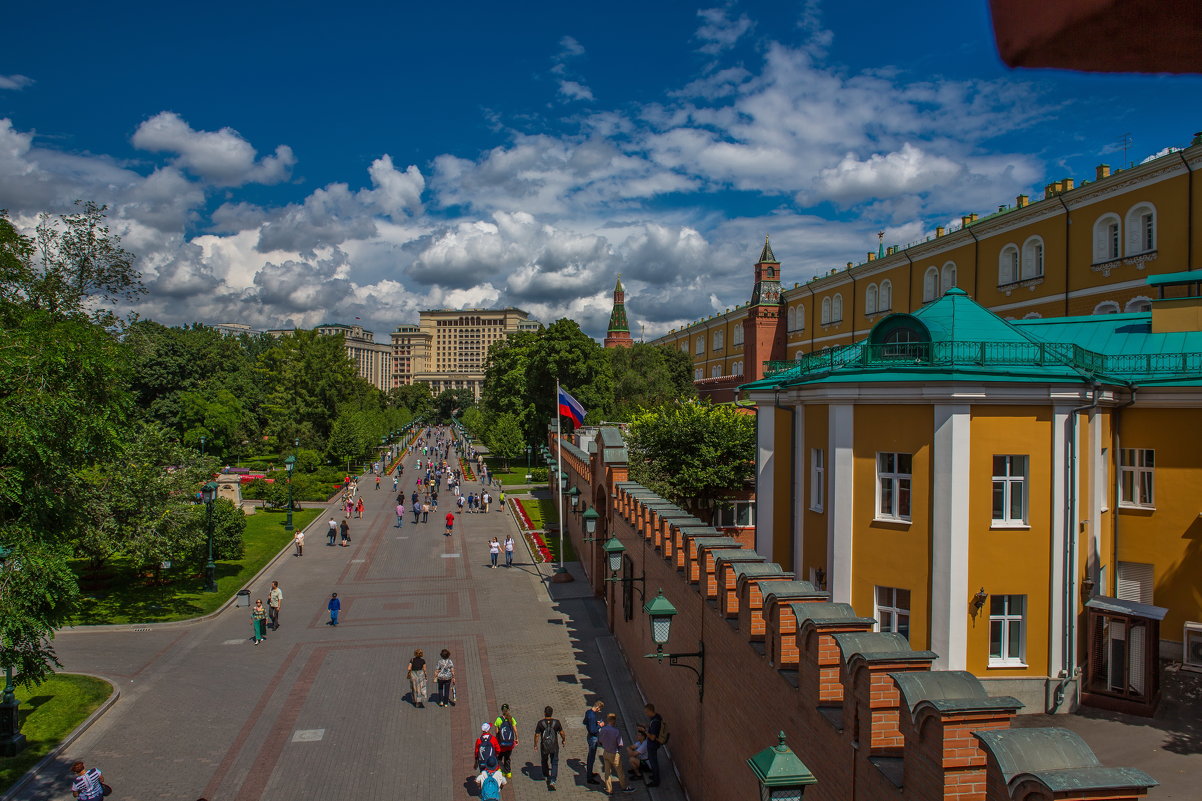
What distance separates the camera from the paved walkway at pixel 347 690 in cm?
1346

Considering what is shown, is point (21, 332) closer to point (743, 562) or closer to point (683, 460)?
point (743, 562)

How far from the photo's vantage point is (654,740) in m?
14.0

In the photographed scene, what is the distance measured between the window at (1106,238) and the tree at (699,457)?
Answer: 16.6 metres

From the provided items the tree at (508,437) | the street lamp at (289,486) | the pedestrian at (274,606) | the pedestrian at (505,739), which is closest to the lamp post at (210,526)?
the pedestrian at (274,606)

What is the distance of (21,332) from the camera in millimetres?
12625

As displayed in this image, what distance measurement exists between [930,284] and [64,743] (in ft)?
146

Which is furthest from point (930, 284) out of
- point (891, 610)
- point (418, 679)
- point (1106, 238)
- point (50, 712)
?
point (50, 712)

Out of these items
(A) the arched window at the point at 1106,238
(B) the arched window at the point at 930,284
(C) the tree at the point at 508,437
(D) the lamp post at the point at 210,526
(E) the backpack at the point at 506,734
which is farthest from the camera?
(C) the tree at the point at 508,437

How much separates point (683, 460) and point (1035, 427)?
15337 mm

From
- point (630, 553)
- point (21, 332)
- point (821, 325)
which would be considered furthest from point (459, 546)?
point (821, 325)

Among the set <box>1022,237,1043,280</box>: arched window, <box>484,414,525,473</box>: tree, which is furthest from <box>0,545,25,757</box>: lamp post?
<box>484,414,525,473</box>: tree

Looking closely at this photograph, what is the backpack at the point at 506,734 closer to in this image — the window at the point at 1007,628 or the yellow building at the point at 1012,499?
the yellow building at the point at 1012,499

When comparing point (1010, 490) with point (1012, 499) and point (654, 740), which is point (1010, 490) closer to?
point (1012, 499)

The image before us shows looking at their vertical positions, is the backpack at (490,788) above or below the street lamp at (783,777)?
below
